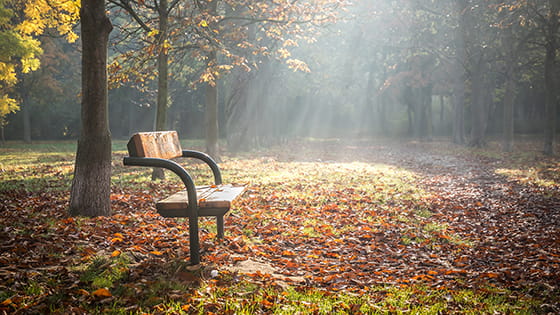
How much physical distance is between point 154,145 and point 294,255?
202 cm

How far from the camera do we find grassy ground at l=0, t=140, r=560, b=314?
3391mm

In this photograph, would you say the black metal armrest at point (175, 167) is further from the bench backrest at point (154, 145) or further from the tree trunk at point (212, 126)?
the tree trunk at point (212, 126)

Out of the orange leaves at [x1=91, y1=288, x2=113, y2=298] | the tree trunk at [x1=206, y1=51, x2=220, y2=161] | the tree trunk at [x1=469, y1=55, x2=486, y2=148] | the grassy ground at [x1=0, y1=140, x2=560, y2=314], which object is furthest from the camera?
the tree trunk at [x1=469, y1=55, x2=486, y2=148]

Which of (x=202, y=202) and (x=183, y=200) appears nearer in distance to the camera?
(x=202, y=202)

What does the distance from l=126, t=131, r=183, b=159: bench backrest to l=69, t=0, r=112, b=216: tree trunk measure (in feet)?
4.30

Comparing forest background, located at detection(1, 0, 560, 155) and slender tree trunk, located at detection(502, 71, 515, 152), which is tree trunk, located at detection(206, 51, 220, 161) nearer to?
forest background, located at detection(1, 0, 560, 155)

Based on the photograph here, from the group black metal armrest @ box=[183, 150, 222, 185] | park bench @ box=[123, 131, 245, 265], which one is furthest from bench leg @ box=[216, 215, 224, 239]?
park bench @ box=[123, 131, 245, 265]

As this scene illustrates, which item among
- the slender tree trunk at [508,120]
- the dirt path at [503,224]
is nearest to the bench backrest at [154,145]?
the dirt path at [503,224]

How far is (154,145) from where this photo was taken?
4641 mm

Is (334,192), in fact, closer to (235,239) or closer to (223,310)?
(235,239)

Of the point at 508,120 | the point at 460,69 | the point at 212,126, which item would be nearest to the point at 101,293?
the point at 212,126

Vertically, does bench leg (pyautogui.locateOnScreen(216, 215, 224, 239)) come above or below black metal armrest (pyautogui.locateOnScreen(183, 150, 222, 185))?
below

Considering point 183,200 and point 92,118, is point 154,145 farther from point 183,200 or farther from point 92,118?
point 92,118

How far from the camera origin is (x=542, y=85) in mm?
35094
